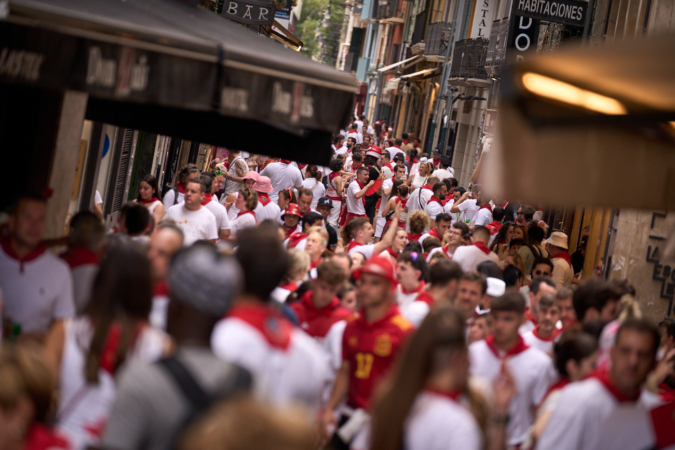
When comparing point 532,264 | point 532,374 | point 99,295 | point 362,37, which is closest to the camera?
point 99,295

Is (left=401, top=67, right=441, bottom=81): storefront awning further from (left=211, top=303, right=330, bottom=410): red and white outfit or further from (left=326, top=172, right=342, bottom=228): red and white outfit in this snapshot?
(left=211, top=303, right=330, bottom=410): red and white outfit

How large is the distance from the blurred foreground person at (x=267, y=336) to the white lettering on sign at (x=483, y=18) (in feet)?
99.6

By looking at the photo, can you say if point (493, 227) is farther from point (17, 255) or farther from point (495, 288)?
point (17, 255)

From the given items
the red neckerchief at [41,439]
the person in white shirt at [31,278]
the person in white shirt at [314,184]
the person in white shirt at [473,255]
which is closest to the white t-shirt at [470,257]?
the person in white shirt at [473,255]

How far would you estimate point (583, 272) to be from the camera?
16.3 m

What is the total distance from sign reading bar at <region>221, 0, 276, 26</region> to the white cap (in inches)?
386

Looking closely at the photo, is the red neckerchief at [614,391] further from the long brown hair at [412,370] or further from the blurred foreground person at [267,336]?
the blurred foreground person at [267,336]

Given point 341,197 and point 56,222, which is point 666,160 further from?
point 341,197

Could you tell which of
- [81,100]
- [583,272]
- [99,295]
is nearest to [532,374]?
[99,295]

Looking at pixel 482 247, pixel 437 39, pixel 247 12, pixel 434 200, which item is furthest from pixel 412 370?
pixel 437 39

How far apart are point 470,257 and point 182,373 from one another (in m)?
7.45

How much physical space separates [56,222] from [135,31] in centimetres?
388

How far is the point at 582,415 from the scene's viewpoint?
169 inches

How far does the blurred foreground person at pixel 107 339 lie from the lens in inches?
135
